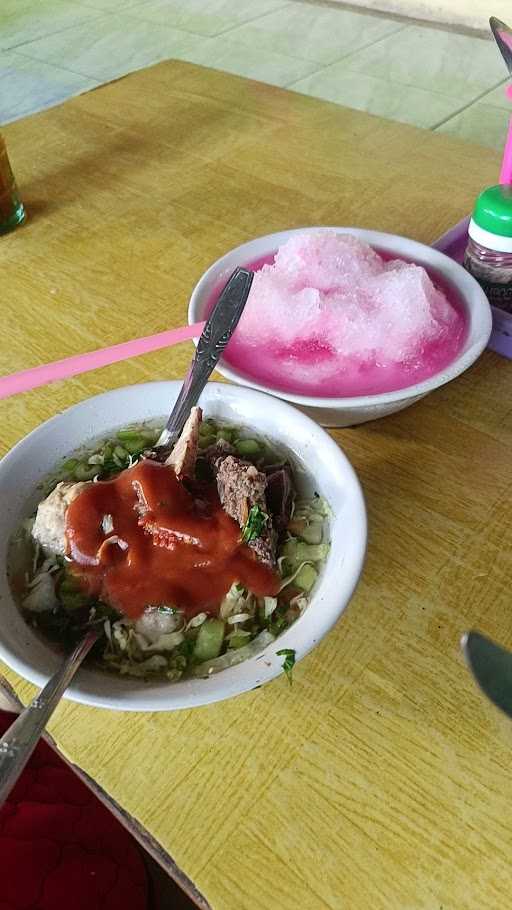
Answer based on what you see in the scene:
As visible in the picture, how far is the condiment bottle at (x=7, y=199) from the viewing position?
118cm

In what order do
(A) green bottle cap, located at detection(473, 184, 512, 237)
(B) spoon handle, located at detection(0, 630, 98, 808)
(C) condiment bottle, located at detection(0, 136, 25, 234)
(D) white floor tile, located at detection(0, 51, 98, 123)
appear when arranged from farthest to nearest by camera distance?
(D) white floor tile, located at detection(0, 51, 98, 123) < (C) condiment bottle, located at detection(0, 136, 25, 234) < (A) green bottle cap, located at detection(473, 184, 512, 237) < (B) spoon handle, located at detection(0, 630, 98, 808)

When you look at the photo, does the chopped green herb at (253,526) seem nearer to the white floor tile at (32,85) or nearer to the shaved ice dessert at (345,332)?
the shaved ice dessert at (345,332)

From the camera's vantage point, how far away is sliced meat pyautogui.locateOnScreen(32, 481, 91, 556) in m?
0.63

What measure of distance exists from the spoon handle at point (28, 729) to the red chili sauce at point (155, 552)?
77 mm

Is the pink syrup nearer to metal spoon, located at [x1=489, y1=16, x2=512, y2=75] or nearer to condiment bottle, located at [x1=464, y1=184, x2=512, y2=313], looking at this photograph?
condiment bottle, located at [x1=464, y1=184, x2=512, y2=313]

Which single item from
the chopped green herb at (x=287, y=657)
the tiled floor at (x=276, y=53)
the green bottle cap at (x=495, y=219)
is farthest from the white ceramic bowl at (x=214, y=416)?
the tiled floor at (x=276, y=53)

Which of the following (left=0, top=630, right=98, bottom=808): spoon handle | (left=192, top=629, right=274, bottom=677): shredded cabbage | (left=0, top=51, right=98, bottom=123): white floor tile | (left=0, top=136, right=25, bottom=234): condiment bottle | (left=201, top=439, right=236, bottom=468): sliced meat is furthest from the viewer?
(left=0, top=51, right=98, bottom=123): white floor tile

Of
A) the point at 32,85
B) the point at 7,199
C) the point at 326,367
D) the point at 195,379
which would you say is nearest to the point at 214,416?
the point at 195,379

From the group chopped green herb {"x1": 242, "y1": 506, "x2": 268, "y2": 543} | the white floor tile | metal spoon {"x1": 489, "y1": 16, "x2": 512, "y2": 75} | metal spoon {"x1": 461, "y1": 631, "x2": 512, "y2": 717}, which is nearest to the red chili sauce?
chopped green herb {"x1": 242, "y1": 506, "x2": 268, "y2": 543}

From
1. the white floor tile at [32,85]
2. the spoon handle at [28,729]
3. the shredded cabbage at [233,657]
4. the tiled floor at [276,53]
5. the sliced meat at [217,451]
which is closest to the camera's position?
the spoon handle at [28,729]

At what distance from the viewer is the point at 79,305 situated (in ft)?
3.44

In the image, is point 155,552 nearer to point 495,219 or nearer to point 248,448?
point 248,448

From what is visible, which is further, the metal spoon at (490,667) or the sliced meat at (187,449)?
the sliced meat at (187,449)

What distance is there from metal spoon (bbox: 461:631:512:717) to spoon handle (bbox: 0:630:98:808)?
29 cm
